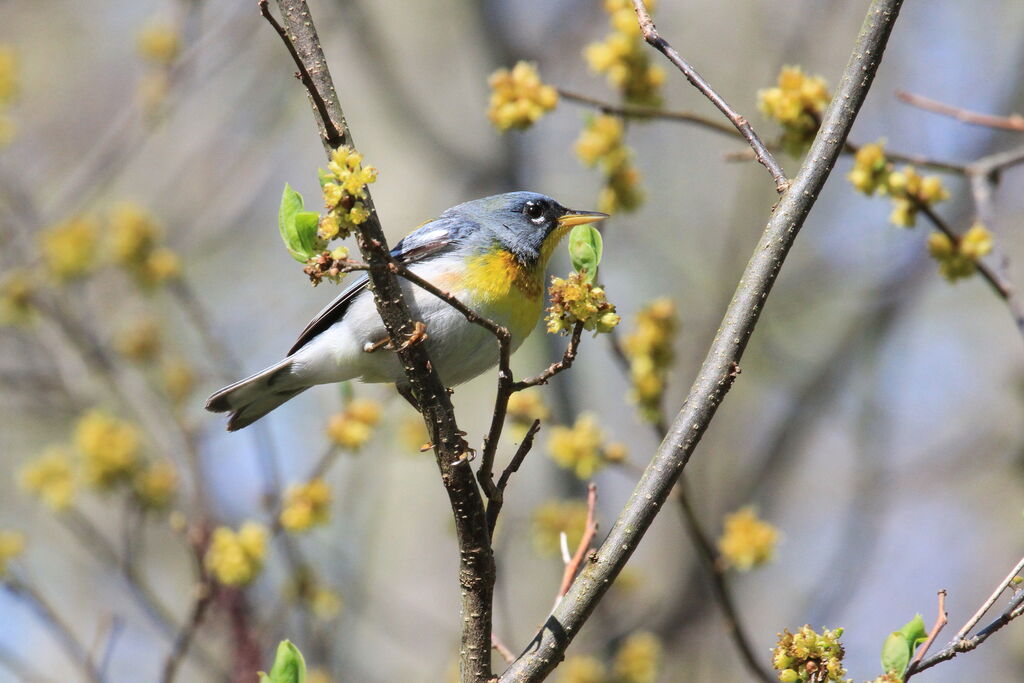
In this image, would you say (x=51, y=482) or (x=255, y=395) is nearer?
(x=255, y=395)

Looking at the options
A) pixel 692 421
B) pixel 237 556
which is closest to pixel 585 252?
pixel 692 421

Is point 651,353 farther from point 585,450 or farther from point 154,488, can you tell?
point 154,488

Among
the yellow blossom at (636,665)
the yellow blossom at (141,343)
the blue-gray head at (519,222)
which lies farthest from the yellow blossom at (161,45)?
the yellow blossom at (636,665)

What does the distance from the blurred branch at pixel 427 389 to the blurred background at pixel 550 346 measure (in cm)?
240

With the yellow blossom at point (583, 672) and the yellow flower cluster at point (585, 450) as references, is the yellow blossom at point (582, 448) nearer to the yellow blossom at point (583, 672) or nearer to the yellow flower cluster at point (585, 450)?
the yellow flower cluster at point (585, 450)

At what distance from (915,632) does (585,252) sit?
1136 millimetres

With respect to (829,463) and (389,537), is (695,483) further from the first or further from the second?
(389,537)

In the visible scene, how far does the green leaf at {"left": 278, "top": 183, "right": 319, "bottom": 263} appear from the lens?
7.10 ft

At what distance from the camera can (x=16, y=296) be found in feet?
16.9

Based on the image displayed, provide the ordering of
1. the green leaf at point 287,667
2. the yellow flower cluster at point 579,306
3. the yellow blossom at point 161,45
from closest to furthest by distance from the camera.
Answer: the yellow flower cluster at point 579,306 → the green leaf at point 287,667 → the yellow blossom at point 161,45

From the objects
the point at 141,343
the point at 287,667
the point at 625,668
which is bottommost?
the point at 287,667

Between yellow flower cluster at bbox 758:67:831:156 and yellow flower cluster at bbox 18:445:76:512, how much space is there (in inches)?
138

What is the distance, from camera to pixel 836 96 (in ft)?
7.84

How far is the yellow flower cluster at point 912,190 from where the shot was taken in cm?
313
